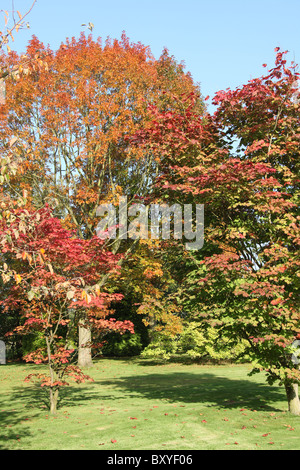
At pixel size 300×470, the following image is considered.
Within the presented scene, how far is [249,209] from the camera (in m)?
8.81

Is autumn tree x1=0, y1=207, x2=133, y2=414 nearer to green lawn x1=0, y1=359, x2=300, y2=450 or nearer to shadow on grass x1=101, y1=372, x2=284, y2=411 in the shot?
green lawn x1=0, y1=359, x2=300, y2=450

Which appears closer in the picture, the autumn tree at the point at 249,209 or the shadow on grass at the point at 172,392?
the autumn tree at the point at 249,209

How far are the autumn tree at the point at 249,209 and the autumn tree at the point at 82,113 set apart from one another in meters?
7.53

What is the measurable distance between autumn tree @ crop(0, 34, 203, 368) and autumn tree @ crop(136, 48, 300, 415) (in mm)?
7534

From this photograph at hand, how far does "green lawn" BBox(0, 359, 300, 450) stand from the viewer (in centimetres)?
610

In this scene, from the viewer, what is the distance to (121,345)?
23.4 meters

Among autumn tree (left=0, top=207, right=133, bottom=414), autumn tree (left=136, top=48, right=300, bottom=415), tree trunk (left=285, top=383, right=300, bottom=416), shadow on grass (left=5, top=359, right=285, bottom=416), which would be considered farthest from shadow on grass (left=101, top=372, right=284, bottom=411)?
autumn tree (left=0, top=207, right=133, bottom=414)

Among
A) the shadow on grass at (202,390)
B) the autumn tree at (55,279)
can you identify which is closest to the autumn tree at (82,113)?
the shadow on grass at (202,390)

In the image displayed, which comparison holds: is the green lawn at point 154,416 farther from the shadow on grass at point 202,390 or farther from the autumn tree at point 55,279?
the autumn tree at point 55,279

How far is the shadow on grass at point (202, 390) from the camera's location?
982 centimetres

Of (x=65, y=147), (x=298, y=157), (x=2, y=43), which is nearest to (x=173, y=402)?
(x=298, y=157)

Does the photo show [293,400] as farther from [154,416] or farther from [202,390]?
[202,390]

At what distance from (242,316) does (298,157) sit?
363 centimetres

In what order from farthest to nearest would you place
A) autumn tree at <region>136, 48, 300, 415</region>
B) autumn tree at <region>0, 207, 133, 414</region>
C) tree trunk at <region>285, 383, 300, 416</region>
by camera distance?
autumn tree at <region>0, 207, 133, 414</region>
tree trunk at <region>285, 383, 300, 416</region>
autumn tree at <region>136, 48, 300, 415</region>
